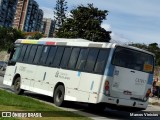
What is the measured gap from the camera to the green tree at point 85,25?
49.4 meters

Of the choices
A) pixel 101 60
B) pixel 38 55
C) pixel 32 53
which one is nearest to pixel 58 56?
pixel 38 55

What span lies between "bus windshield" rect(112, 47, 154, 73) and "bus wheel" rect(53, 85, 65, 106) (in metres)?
3.17

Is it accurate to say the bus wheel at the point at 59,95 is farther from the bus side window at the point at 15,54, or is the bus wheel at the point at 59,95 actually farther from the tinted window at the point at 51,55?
the bus side window at the point at 15,54

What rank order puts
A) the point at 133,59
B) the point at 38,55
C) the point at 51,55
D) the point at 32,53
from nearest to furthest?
1. the point at 133,59
2. the point at 51,55
3. the point at 38,55
4. the point at 32,53

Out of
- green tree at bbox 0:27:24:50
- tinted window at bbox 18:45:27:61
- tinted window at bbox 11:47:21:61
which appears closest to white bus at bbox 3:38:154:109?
tinted window at bbox 18:45:27:61

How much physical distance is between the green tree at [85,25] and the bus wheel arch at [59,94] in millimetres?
30061

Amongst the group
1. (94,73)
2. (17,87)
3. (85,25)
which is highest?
(85,25)

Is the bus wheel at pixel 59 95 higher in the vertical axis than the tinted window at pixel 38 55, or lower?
lower

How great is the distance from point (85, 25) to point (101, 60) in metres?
33.4

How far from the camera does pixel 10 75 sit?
934 inches

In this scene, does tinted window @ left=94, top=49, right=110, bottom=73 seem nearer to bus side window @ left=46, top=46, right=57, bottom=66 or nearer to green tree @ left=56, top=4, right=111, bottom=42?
bus side window @ left=46, top=46, right=57, bottom=66

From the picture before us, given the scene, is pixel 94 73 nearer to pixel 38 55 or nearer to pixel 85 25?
pixel 38 55

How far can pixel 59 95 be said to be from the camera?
18.7 meters

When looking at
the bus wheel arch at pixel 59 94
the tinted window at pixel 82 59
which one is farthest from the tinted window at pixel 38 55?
the tinted window at pixel 82 59
